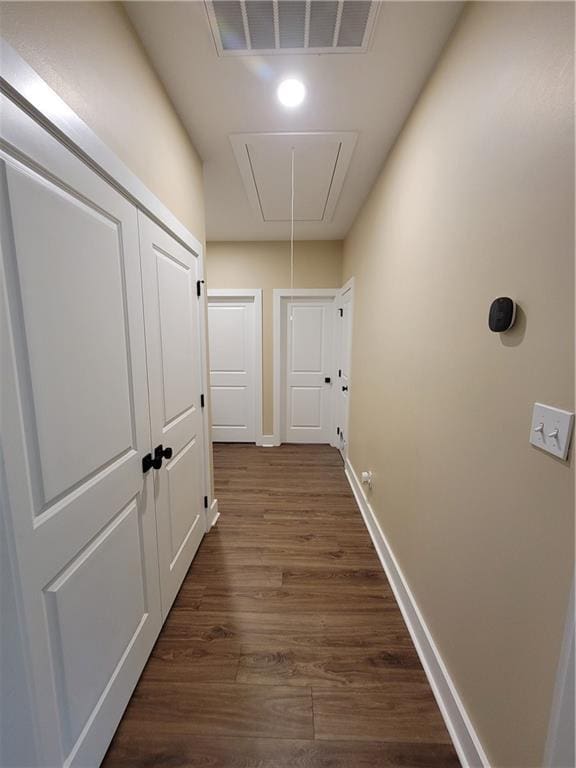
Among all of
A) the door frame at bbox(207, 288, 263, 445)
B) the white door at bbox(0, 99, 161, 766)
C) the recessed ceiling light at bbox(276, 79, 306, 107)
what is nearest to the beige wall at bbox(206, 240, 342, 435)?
the door frame at bbox(207, 288, 263, 445)

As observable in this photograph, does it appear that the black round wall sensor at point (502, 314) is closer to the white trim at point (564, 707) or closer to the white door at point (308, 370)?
the white trim at point (564, 707)

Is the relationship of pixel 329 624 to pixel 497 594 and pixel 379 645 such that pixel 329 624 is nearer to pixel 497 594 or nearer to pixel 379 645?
pixel 379 645

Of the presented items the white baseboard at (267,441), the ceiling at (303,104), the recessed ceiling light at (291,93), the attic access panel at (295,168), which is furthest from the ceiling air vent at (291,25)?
the white baseboard at (267,441)

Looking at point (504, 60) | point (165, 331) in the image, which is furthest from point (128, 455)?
point (504, 60)

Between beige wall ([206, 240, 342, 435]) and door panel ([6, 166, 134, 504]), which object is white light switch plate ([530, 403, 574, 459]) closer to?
door panel ([6, 166, 134, 504])

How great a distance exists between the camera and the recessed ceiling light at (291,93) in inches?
52.4

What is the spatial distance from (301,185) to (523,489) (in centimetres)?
234

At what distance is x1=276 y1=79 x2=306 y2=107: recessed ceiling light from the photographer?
1.33m

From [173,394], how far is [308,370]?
2.44m

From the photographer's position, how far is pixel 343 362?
11.0 feet

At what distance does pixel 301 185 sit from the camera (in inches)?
86.3

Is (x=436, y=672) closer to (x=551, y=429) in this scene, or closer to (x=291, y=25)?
(x=551, y=429)

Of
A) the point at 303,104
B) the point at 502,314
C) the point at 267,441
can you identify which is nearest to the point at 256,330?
the point at 267,441

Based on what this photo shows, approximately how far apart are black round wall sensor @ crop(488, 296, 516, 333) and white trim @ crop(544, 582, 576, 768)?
62cm
